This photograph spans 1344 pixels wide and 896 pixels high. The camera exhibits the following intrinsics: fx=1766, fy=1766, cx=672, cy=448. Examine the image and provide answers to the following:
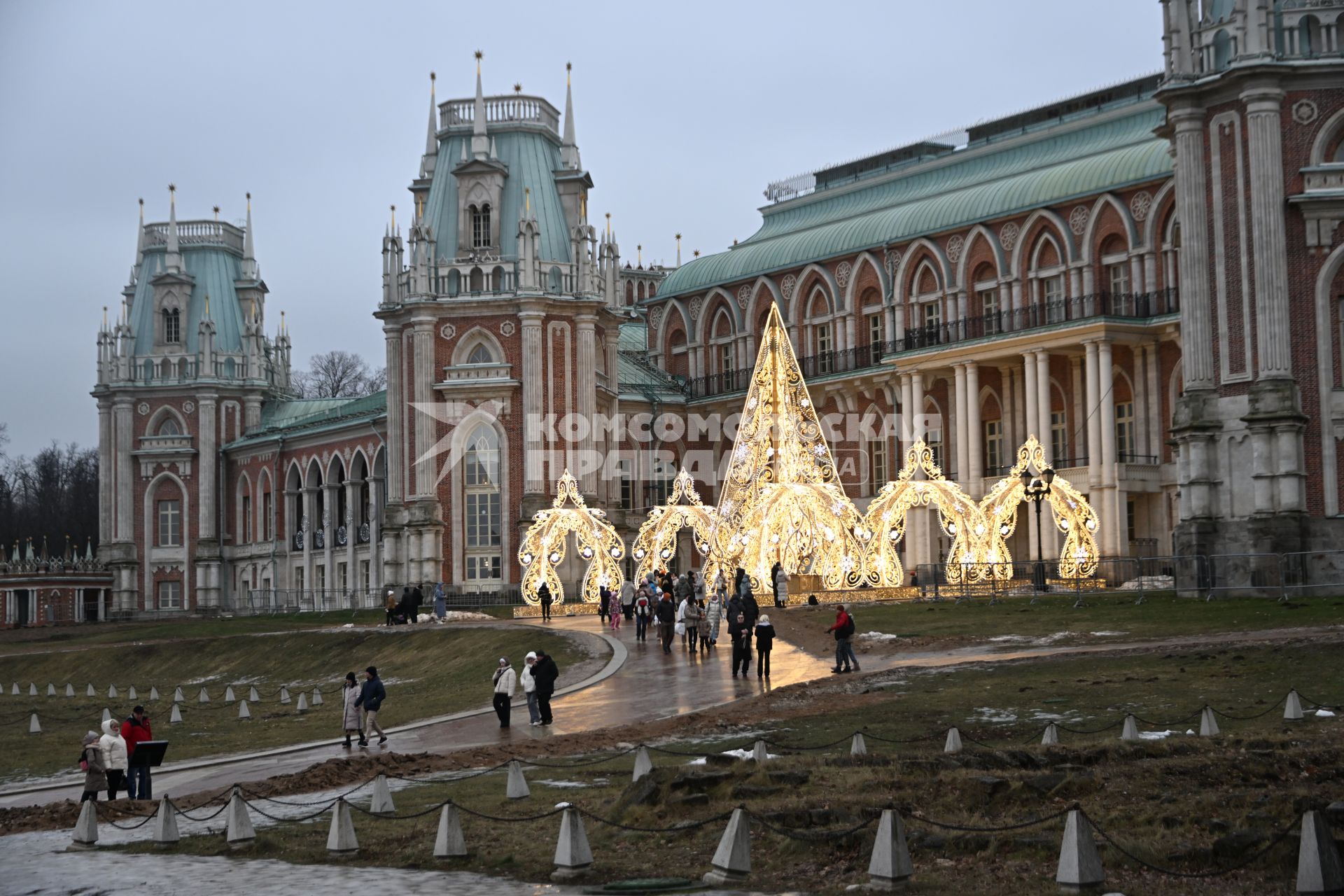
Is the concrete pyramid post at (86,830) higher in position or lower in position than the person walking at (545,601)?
lower

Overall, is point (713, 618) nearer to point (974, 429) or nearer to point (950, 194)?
point (974, 429)

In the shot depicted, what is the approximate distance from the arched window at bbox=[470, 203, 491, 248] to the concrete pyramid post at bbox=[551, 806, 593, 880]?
60.4 m

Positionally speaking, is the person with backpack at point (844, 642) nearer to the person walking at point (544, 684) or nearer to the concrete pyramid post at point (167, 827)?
the person walking at point (544, 684)

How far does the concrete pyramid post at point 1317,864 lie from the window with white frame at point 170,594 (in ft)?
288

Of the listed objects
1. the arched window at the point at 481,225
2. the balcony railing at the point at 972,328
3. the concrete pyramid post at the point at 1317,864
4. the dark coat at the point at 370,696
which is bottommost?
the concrete pyramid post at the point at 1317,864

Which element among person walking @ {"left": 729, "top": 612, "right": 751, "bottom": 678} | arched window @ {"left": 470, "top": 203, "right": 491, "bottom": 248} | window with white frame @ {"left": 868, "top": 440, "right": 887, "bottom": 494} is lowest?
person walking @ {"left": 729, "top": 612, "right": 751, "bottom": 678}

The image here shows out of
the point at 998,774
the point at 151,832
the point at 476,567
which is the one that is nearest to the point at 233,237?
the point at 476,567

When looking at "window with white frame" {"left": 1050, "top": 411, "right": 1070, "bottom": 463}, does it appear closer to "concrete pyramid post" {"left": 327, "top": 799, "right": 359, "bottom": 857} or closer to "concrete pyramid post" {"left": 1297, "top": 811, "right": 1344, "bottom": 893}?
"concrete pyramid post" {"left": 327, "top": 799, "right": 359, "bottom": 857}

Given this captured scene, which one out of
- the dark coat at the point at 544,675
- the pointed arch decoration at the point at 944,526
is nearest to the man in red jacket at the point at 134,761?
the dark coat at the point at 544,675

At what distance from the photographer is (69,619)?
331 ft

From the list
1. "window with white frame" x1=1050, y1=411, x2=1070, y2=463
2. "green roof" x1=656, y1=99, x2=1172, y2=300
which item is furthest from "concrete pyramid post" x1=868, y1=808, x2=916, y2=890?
"green roof" x1=656, y1=99, x2=1172, y2=300

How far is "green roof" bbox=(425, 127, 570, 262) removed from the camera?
78.9 m

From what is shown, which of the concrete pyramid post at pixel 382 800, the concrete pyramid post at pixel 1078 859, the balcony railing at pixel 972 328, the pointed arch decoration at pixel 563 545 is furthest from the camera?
the balcony railing at pixel 972 328

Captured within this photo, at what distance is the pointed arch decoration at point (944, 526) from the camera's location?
56094mm
